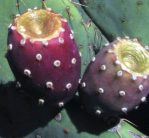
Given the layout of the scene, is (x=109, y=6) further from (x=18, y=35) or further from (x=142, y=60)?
(x=18, y=35)

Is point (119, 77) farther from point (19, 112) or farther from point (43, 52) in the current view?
point (19, 112)

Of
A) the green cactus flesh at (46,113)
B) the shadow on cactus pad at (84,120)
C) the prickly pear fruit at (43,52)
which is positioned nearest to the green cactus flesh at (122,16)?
the green cactus flesh at (46,113)

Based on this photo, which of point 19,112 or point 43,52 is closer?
point 43,52

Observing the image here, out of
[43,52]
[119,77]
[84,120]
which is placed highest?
[43,52]

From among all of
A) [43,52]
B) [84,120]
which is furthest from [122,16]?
[43,52]

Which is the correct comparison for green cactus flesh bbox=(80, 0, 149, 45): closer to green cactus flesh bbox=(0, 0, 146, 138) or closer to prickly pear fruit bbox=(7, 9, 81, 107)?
green cactus flesh bbox=(0, 0, 146, 138)
